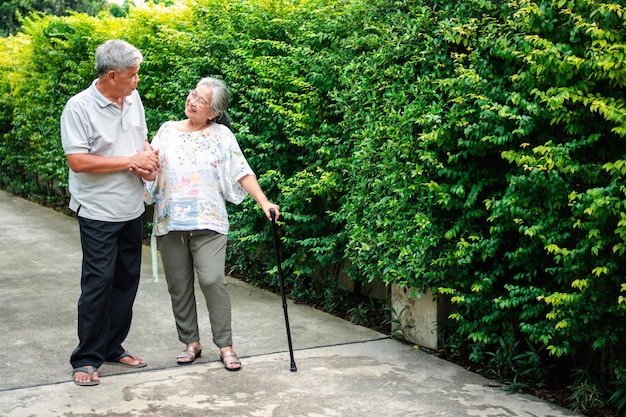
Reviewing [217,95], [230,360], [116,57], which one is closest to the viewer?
[116,57]

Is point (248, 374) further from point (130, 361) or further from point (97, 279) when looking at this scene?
point (97, 279)

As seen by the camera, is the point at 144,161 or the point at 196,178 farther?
the point at 196,178

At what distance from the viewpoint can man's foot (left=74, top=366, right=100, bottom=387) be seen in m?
4.71

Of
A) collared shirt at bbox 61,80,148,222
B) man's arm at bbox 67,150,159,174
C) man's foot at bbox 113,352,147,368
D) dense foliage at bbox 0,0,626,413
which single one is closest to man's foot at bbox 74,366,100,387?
man's foot at bbox 113,352,147,368

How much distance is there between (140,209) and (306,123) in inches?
72.3

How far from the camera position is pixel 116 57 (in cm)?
469

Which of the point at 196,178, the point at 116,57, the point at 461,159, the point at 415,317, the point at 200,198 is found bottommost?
the point at 415,317

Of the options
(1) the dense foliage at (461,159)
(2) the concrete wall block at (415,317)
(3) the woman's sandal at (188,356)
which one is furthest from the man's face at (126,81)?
(2) the concrete wall block at (415,317)

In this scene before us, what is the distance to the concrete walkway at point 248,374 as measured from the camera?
4.43m

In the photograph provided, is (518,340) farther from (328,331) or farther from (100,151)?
(100,151)

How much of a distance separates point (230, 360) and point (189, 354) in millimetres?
319

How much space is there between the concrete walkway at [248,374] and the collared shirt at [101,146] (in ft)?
3.43

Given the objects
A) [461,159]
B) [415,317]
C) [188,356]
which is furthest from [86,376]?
[461,159]

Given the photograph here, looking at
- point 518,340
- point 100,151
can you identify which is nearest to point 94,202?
point 100,151
